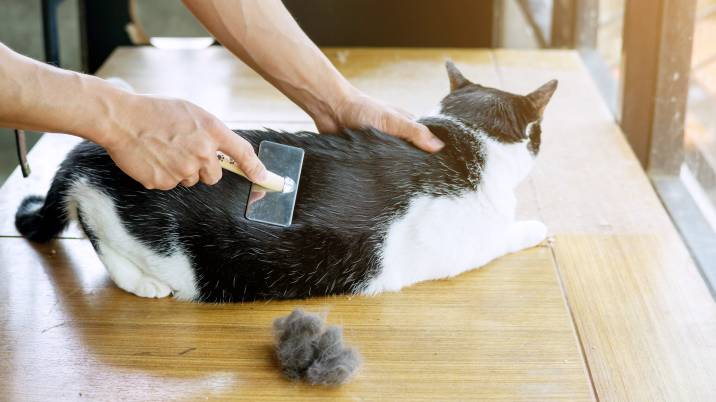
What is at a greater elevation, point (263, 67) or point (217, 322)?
point (263, 67)

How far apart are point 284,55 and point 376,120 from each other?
231 millimetres

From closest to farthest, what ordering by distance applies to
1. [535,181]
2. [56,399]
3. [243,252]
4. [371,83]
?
1. [56,399]
2. [243,252]
3. [535,181]
4. [371,83]

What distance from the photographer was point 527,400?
1.23 meters

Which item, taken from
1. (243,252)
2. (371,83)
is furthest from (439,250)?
(371,83)

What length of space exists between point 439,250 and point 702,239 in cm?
60

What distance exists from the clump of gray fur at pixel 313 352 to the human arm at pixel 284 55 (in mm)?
477

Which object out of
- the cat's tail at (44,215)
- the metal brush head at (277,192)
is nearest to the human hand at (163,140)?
the metal brush head at (277,192)

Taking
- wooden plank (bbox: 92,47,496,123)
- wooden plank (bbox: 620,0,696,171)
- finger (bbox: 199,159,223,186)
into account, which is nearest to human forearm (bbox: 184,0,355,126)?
finger (bbox: 199,159,223,186)

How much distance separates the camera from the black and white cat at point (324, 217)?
138 centimetres

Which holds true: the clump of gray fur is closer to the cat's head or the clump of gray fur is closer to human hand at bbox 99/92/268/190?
human hand at bbox 99/92/268/190

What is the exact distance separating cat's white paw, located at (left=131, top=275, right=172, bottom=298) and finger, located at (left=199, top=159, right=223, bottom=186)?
23cm

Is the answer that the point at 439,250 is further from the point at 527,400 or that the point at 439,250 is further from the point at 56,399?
the point at 56,399

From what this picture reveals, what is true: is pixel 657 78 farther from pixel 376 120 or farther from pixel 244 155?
pixel 244 155

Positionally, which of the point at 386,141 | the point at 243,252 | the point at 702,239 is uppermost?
the point at 386,141
